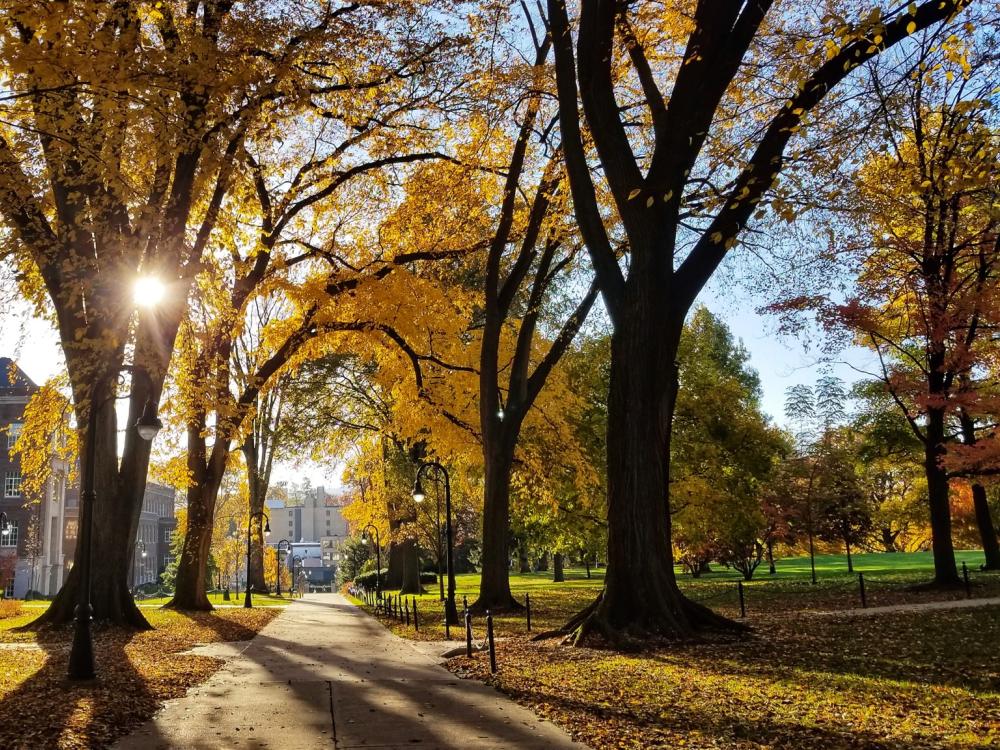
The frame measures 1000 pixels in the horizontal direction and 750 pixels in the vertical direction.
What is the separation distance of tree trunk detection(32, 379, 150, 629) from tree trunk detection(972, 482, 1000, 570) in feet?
85.0

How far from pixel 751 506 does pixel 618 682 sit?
2474 centimetres

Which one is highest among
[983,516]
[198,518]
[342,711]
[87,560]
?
[198,518]

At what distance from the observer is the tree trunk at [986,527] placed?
27.6m

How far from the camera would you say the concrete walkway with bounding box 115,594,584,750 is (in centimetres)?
692

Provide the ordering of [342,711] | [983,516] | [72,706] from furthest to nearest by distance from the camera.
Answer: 1. [983,516]
2. [72,706]
3. [342,711]

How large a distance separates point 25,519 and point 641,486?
6312 centimetres

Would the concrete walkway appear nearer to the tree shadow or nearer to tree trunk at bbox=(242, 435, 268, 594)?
the tree shadow

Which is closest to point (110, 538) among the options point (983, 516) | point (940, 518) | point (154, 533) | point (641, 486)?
point (641, 486)

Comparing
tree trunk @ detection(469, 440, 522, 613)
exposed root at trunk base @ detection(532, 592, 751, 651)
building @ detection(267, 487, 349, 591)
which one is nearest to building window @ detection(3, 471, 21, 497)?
tree trunk @ detection(469, 440, 522, 613)

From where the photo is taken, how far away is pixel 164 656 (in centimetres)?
1309

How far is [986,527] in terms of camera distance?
28.0 m

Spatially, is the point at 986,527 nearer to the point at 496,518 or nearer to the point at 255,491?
the point at 496,518

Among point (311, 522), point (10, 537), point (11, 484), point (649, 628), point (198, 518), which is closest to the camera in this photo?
point (649, 628)

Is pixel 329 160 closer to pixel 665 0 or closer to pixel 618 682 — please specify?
pixel 665 0
